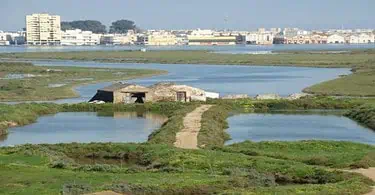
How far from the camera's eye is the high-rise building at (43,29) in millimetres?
170375

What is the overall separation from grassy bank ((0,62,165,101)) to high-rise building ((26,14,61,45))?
100 m

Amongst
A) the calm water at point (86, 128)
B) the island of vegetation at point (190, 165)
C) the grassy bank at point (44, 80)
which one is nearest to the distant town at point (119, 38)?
the grassy bank at point (44, 80)

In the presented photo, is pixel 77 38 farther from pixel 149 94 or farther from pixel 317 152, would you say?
pixel 317 152

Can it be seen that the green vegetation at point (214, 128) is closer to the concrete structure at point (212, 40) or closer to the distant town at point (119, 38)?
the distant town at point (119, 38)

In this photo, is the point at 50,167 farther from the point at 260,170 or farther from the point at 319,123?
the point at 319,123

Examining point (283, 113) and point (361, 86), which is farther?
point (361, 86)

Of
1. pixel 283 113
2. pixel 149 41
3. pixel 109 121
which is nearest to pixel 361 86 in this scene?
pixel 283 113

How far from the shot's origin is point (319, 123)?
29.4 metres

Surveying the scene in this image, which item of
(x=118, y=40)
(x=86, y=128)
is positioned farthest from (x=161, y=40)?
(x=86, y=128)

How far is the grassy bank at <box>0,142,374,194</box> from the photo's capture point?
14398 millimetres

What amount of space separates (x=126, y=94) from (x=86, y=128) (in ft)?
26.6

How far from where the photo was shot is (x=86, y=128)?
1115 inches

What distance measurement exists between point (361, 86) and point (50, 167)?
29.7 m

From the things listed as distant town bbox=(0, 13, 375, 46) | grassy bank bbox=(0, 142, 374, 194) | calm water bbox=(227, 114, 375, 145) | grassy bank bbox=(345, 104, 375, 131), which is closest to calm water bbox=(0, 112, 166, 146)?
calm water bbox=(227, 114, 375, 145)
